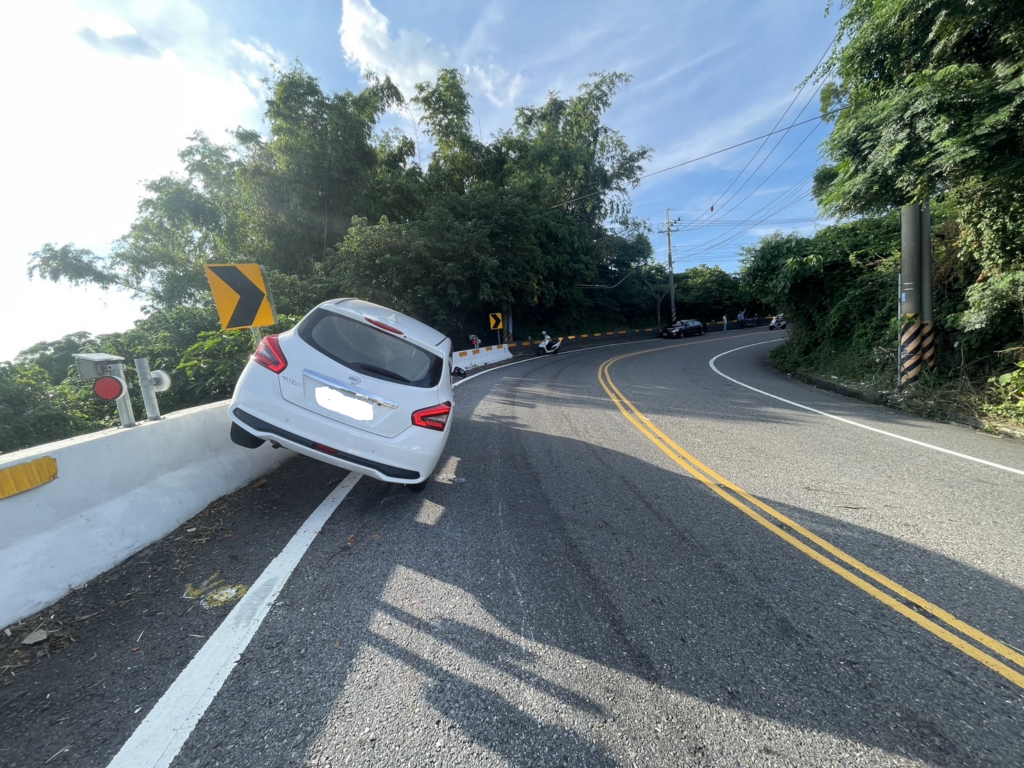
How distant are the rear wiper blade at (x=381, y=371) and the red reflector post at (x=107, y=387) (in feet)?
5.88

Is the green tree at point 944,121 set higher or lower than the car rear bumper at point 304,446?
higher

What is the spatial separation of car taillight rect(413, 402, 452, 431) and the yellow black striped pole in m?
10.4

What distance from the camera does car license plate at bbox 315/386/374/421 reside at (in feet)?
12.3

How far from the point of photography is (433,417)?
394cm

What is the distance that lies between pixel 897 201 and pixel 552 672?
9691mm

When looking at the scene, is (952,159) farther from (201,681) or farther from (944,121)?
(201,681)

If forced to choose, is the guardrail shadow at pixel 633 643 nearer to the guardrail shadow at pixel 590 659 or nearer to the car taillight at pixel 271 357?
the guardrail shadow at pixel 590 659

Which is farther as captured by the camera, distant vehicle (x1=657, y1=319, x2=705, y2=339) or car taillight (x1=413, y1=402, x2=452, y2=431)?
distant vehicle (x1=657, y1=319, x2=705, y2=339)

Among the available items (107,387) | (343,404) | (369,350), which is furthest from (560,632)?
(107,387)

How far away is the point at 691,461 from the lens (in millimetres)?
5438

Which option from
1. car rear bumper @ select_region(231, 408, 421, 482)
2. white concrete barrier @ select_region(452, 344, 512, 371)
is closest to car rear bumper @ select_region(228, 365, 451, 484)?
car rear bumper @ select_region(231, 408, 421, 482)

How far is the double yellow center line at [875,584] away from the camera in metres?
2.30

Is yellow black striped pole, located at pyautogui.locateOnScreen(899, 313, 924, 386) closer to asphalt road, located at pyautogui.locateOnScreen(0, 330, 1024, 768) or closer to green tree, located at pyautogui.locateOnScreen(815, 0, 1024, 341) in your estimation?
green tree, located at pyautogui.locateOnScreen(815, 0, 1024, 341)

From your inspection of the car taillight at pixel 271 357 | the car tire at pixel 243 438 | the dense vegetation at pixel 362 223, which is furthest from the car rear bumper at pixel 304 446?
the dense vegetation at pixel 362 223
